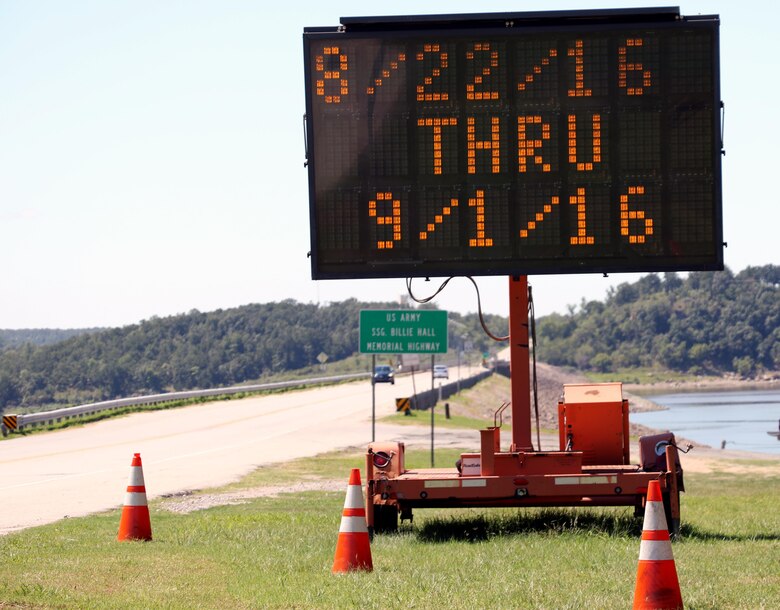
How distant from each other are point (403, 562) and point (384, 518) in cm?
330

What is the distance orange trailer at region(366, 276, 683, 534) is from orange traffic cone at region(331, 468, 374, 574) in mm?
3440

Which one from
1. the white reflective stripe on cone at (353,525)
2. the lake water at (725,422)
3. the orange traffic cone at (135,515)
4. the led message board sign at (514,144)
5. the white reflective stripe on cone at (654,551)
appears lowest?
the lake water at (725,422)

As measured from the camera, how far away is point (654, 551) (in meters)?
9.18

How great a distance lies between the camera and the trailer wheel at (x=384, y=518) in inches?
608

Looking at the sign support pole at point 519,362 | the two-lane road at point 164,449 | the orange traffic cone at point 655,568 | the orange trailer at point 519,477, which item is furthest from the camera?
the two-lane road at point 164,449

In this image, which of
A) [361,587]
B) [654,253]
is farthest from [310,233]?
[361,587]

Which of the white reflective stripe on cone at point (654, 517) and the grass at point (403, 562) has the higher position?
the white reflective stripe on cone at point (654, 517)

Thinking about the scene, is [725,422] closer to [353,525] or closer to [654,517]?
[353,525]

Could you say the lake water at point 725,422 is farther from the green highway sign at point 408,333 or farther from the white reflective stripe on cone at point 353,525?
the white reflective stripe on cone at point 353,525

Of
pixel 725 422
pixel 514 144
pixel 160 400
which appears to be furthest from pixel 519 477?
pixel 725 422

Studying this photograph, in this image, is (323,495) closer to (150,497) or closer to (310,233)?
(150,497)

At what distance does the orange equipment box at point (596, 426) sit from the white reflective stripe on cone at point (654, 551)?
22.7 feet

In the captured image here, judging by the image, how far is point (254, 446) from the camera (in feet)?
132

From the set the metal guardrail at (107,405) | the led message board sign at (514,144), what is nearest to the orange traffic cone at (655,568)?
the led message board sign at (514,144)
